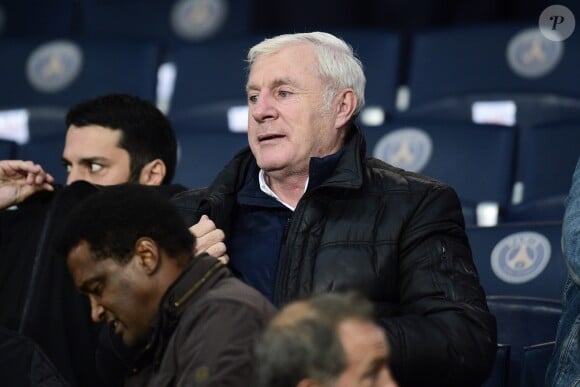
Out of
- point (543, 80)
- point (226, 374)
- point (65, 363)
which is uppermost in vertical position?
point (543, 80)

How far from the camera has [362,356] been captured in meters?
1.71

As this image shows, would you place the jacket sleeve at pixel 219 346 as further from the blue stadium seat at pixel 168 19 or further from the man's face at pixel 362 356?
the blue stadium seat at pixel 168 19

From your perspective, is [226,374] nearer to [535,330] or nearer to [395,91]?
[535,330]

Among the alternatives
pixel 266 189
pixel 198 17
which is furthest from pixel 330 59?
pixel 198 17

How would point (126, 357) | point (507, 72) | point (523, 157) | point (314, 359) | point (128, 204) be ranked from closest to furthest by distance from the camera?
point (314, 359)
point (128, 204)
point (126, 357)
point (523, 157)
point (507, 72)

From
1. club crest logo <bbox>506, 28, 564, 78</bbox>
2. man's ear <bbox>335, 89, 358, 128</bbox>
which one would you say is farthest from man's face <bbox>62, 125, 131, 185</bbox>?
club crest logo <bbox>506, 28, 564, 78</bbox>

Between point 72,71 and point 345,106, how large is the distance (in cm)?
209

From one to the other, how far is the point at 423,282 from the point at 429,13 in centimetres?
267

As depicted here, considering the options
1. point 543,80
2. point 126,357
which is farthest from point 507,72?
point 126,357

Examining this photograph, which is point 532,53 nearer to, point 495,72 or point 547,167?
point 495,72

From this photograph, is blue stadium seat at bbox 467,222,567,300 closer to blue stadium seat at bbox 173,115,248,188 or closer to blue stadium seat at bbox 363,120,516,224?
blue stadium seat at bbox 363,120,516,224

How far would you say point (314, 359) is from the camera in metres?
1.67

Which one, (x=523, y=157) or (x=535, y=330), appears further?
(x=523, y=157)

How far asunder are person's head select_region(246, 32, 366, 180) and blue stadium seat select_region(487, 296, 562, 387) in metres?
0.54
